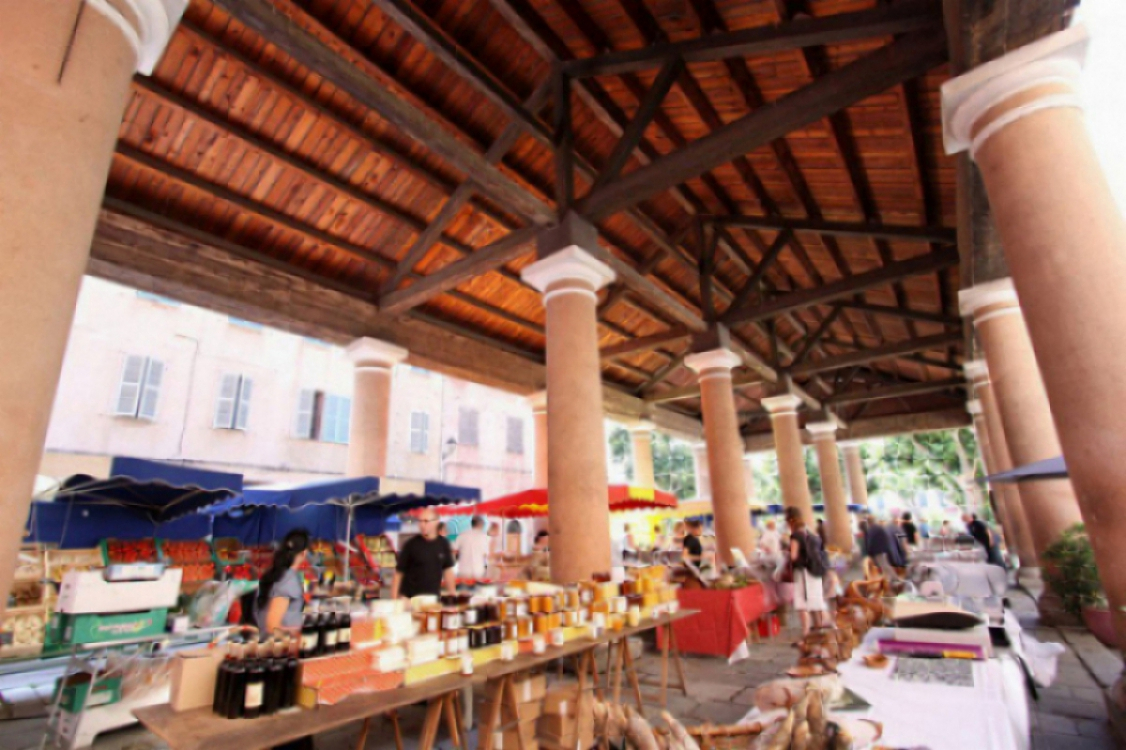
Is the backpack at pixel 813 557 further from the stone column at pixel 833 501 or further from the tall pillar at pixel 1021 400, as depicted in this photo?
the stone column at pixel 833 501

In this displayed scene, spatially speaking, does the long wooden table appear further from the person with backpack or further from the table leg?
the person with backpack

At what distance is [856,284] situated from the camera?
29.3 feet

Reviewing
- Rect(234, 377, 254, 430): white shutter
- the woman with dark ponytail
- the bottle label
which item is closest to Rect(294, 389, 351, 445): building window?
Rect(234, 377, 254, 430): white shutter

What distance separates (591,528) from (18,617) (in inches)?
228

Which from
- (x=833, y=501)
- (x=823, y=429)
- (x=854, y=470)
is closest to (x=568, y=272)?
(x=833, y=501)

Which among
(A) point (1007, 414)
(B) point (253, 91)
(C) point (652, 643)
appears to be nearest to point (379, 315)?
(B) point (253, 91)

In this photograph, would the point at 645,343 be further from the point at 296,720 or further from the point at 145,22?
the point at 296,720

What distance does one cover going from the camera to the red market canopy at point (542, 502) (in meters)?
8.48

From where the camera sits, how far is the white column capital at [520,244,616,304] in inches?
254

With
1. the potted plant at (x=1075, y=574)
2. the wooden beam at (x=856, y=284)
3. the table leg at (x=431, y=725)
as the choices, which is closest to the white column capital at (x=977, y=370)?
the wooden beam at (x=856, y=284)

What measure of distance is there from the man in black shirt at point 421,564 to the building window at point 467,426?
14.9m

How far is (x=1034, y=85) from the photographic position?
363 cm

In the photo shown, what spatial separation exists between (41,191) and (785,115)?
5671mm

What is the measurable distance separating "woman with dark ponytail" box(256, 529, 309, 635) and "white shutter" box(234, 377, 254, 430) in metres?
12.7
